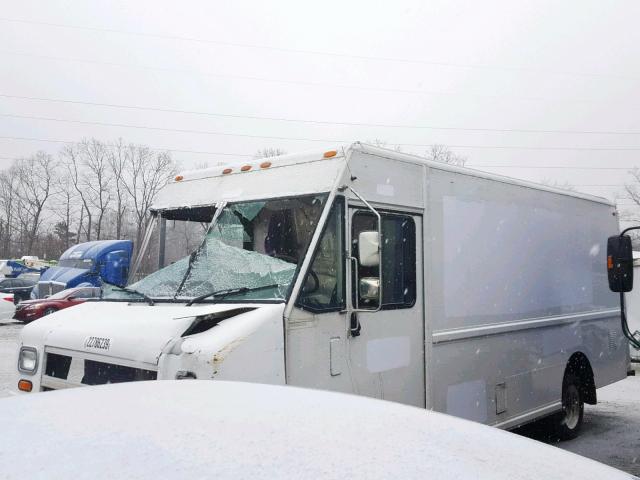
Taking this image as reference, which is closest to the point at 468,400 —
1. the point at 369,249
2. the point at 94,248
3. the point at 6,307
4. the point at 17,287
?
the point at 369,249

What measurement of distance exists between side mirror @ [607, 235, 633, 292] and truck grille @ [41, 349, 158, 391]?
4143mm

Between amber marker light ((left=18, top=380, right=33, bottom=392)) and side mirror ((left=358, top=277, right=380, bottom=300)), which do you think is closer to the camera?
side mirror ((left=358, top=277, right=380, bottom=300))

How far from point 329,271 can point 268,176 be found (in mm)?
1062

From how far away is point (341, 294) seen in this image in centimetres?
416

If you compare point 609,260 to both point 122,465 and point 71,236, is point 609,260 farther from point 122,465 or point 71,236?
point 71,236

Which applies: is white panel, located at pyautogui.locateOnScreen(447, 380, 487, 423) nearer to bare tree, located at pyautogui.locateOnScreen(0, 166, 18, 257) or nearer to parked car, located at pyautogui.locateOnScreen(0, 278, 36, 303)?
parked car, located at pyautogui.locateOnScreen(0, 278, 36, 303)

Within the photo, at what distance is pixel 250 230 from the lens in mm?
4645

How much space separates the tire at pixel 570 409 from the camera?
6.93 meters

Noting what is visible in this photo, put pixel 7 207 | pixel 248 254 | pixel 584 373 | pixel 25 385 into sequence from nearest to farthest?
pixel 248 254
pixel 25 385
pixel 584 373
pixel 7 207

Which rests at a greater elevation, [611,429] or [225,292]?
[225,292]

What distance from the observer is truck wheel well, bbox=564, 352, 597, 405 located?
7066 millimetres

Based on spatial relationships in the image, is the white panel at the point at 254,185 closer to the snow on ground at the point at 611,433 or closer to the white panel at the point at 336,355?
the white panel at the point at 336,355

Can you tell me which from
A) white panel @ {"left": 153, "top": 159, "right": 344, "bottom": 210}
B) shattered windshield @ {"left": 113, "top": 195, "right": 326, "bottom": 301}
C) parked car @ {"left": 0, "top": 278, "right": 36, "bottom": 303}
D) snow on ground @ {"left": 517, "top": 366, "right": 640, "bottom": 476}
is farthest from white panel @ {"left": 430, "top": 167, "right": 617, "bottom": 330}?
parked car @ {"left": 0, "top": 278, "right": 36, "bottom": 303}

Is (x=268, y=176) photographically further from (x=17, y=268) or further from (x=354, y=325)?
(x=17, y=268)
